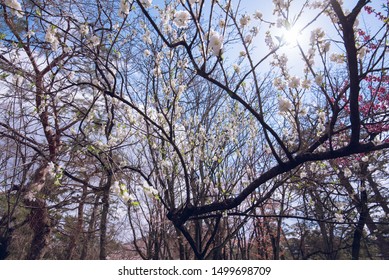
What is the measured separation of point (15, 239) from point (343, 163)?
8.50 meters

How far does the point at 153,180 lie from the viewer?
528cm

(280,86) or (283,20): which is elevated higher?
(283,20)

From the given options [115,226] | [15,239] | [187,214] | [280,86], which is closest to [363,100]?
[280,86]

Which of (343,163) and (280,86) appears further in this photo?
(343,163)

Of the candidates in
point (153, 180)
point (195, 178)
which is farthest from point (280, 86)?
point (153, 180)

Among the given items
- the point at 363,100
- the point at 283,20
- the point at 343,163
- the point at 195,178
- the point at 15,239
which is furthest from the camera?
the point at 15,239

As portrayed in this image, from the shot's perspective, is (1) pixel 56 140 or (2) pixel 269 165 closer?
(1) pixel 56 140

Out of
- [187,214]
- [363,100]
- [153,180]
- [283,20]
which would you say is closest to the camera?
[283,20]

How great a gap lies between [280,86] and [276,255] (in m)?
5.56

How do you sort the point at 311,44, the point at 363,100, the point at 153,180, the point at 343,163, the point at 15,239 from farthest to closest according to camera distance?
the point at 15,239
the point at 363,100
the point at 343,163
the point at 153,180
the point at 311,44

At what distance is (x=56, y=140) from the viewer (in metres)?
5.48
